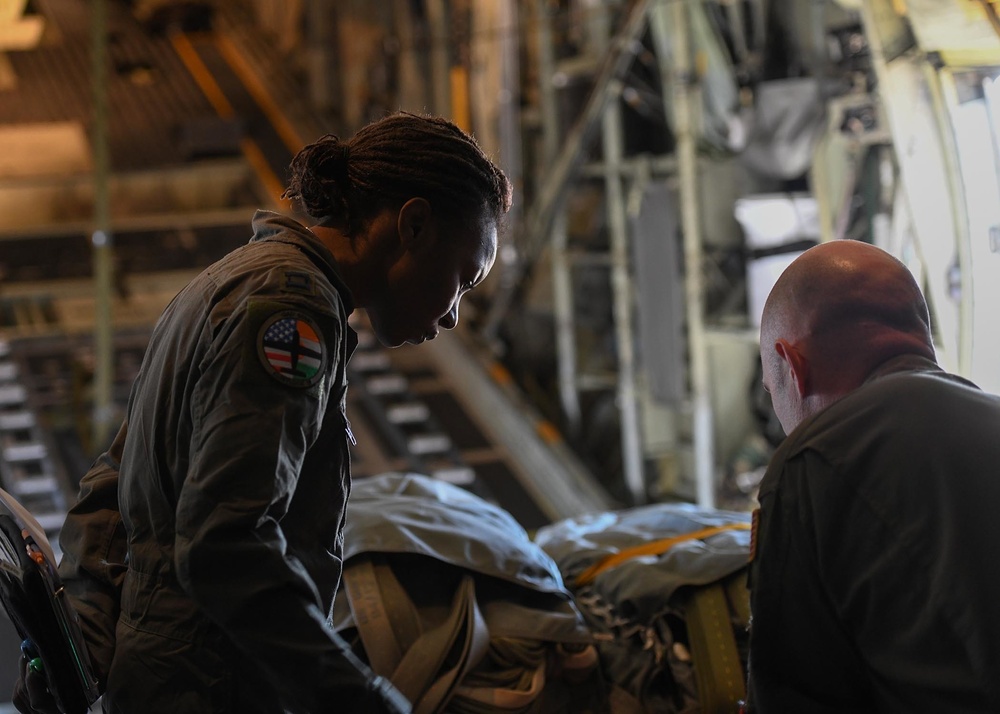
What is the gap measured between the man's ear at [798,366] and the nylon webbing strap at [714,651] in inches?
38.1

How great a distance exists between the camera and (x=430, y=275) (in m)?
1.92

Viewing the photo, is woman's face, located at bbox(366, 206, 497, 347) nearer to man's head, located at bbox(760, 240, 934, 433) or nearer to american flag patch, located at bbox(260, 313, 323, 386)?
american flag patch, located at bbox(260, 313, 323, 386)

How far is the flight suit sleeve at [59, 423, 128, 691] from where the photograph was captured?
195 cm

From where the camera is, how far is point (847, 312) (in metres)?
1.96

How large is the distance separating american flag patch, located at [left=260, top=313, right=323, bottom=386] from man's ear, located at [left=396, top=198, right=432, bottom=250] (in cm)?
31

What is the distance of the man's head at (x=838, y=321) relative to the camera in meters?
1.93

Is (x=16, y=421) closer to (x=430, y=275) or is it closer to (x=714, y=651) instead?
(x=714, y=651)

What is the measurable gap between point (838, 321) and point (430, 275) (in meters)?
0.75

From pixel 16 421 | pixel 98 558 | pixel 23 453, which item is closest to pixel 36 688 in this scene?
pixel 98 558

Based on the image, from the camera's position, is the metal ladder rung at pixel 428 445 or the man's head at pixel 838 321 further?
the metal ladder rung at pixel 428 445

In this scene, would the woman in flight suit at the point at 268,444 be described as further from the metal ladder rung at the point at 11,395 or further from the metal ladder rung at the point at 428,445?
the metal ladder rung at the point at 11,395

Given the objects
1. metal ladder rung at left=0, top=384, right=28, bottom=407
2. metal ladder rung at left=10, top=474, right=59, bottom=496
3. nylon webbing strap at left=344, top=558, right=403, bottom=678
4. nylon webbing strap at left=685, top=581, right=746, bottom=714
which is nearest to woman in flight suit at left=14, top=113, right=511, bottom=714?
nylon webbing strap at left=344, top=558, right=403, bottom=678

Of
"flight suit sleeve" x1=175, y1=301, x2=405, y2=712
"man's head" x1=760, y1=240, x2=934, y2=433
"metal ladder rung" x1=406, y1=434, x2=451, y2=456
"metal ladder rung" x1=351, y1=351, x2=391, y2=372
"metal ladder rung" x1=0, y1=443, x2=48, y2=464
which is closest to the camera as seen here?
"flight suit sleeve" x1=175, y1=301, x2=405, y2=712

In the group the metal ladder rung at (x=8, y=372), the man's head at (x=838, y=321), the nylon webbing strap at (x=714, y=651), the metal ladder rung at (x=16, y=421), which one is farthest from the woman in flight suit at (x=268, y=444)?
the metal ladder rung at (x=8, y=372)
